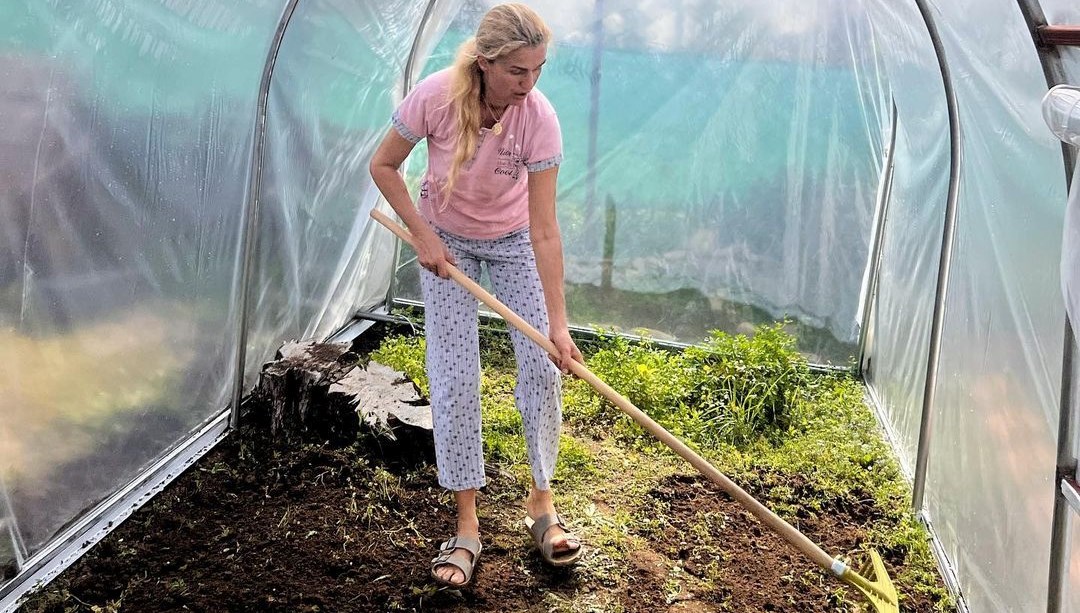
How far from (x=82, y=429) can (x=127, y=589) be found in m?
0.60

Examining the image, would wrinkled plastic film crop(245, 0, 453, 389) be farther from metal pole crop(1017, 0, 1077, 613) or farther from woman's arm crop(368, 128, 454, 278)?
metal pole crop(1017, 0, 1077, 613)

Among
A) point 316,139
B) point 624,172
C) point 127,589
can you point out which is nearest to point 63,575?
point 127,589

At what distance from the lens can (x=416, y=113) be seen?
3039mm

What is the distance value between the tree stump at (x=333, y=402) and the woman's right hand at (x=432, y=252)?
1.11m

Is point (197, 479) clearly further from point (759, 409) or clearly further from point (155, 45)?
point (759, 409)

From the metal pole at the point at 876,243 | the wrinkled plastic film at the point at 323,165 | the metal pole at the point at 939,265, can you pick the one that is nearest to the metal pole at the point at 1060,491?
the metal pole at the point at 939,265

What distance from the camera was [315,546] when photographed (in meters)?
3.58

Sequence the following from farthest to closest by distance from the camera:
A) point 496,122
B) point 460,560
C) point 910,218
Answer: point 910,218
point 460,560
point 496,122

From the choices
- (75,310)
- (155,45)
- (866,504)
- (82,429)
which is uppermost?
(155,45)

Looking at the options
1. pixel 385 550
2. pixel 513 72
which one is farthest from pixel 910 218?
pixel 385 550

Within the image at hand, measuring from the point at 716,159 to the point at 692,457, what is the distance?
2798 millimetres

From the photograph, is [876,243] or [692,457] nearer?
[692,457]

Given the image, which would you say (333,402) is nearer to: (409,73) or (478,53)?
(478,53)

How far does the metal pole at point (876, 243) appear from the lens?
5035 mm
